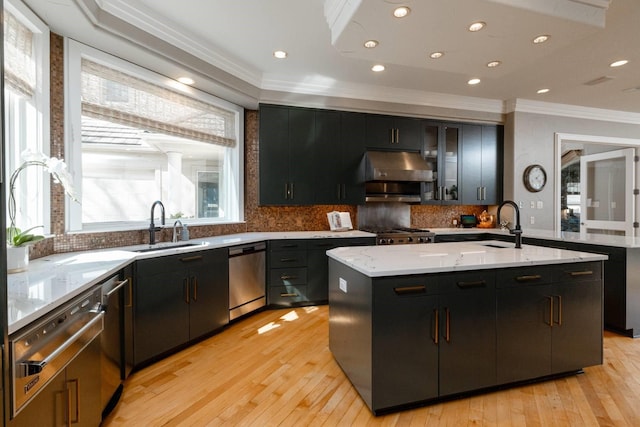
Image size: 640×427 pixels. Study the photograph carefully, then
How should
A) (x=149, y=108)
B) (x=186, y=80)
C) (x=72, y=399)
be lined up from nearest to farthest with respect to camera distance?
(x=72, y=399)
(x=149, y=108)
(x=186, y=80)

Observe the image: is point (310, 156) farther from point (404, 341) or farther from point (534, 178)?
point (534, 178)

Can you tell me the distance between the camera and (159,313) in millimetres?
2502

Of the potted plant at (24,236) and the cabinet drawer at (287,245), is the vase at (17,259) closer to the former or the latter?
the potted plant at (24,236)

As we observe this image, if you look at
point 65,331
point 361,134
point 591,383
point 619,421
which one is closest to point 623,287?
point 591,383

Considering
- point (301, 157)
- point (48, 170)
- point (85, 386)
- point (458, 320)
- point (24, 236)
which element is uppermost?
point (301, 157)

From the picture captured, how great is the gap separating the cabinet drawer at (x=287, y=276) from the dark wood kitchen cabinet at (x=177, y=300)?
70cm

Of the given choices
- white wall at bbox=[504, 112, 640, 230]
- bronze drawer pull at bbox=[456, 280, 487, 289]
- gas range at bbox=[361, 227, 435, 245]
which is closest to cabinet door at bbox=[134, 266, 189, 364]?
bronze drawer pull at bbox=[456, 280, 487, 289]

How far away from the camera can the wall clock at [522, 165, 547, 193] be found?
16.1 ft

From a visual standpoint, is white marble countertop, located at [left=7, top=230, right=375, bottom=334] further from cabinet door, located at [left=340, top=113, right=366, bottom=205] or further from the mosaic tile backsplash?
cabinet door, located at [left=340, top=113, right=366, bottom=205]

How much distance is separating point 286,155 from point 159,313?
7.86ft

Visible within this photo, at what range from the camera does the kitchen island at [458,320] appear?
6.10 ft

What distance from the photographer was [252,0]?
8.15ft

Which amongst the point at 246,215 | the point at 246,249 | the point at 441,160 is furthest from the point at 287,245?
the point at 441,160

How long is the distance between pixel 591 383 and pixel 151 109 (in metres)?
4.19
